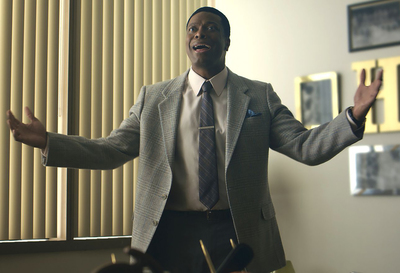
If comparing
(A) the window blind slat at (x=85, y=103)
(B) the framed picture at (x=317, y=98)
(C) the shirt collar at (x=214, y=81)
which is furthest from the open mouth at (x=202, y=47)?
(A) the window blind slat at (x=85, y=103)

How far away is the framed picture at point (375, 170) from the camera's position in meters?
2.47

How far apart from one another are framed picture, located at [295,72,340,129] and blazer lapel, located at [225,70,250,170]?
101cm

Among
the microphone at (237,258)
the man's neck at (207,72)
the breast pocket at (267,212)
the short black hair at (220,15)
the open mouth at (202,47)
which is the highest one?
the short black hair at (220,15)

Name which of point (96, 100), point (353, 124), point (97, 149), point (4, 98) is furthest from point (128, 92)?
point (353, 124)

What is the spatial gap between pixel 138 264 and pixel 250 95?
1.39 meters

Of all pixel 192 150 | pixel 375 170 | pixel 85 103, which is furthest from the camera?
pixel 85 103

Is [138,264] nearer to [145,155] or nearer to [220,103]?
[145,155]

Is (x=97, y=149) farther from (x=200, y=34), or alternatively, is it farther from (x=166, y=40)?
(x=166, y=40)

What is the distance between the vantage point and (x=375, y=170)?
2.53m

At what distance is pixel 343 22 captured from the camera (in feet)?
8.93

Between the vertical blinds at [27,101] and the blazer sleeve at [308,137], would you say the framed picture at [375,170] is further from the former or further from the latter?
the vertical blinds at [27,101]

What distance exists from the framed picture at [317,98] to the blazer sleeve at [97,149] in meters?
1.29

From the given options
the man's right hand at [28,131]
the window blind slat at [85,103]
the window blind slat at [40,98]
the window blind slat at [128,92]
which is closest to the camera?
the man's right hand at [28,131]

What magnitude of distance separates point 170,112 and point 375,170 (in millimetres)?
1387
